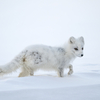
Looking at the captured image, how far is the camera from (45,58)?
3.71 m

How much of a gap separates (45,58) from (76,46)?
0.92 meters

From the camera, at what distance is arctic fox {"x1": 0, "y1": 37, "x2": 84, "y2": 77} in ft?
11.7

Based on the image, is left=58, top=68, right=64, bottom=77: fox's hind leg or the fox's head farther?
left=58, top=68, right=64, bottom=77: fox's hind leg

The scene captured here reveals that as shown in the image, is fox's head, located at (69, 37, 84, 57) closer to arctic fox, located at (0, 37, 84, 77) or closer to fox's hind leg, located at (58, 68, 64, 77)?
arctic fox, located at (0, 37, 84, 77)

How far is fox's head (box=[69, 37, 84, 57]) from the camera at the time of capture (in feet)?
12.0

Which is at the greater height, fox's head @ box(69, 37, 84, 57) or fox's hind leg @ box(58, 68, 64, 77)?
fox's head @ box(69, 37, 84, 57)

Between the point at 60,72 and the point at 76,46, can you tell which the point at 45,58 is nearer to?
the point at 60,72

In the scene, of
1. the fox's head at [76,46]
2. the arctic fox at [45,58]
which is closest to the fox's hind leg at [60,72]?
the arctic fox at [45,58]

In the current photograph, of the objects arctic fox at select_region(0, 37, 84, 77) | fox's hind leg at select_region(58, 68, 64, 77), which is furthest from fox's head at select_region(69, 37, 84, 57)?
fox's hind leg at select_region(58, 68, 64, 77)

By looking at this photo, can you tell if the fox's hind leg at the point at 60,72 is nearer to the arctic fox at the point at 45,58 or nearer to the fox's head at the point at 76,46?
the arctic fox at the point at 45,58

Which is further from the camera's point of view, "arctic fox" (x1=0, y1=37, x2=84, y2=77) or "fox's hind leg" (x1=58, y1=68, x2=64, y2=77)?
"fox's hind leg" (x1=58, y1=68, x2=64, y2=77)

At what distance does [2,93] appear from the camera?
169 centimetres

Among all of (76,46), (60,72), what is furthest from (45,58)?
(76,46)

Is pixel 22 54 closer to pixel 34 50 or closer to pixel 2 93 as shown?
pixel 34 50
